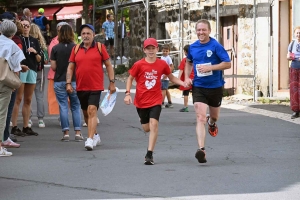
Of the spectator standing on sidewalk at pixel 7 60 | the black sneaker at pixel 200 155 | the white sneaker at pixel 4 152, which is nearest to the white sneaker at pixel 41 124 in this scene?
the white sneaker at pixel 4 152

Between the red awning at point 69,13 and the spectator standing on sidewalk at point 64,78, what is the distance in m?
37.9

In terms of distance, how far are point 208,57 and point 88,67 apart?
1.98 metres

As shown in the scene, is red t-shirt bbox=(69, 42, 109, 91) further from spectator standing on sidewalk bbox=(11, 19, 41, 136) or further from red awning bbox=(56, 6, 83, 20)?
red awning bbox=(56, 6, 83, 20)

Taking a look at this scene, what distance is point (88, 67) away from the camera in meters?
11.3

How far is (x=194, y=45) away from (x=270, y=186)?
8.41 feet

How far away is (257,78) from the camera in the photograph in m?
20.5

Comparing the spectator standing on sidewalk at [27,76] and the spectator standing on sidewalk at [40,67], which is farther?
the spectator standing on sidewalk at [40,67]

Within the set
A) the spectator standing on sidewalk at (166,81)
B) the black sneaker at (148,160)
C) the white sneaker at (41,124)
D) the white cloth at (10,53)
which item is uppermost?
the white cloth at (10,53)

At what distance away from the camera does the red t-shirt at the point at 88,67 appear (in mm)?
11352

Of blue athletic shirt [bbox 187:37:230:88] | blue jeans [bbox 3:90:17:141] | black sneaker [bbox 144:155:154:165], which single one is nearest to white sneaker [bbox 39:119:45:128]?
blue jeans [bbox 3:90:17:141]

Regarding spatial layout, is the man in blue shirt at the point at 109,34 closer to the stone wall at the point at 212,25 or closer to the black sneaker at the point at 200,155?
the stone wall at the point at 212,25

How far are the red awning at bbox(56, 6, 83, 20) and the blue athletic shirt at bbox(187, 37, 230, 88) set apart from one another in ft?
132

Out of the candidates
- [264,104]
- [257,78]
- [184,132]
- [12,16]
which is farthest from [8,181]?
[257,78]

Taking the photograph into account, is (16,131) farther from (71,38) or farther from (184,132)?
(184,132)
